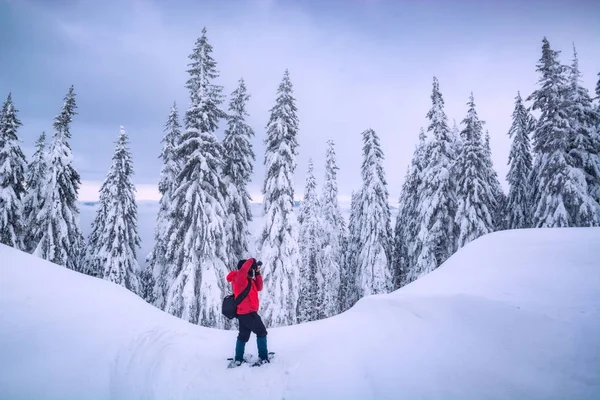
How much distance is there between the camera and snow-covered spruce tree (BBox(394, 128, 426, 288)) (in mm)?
26047

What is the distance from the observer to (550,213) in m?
17.4

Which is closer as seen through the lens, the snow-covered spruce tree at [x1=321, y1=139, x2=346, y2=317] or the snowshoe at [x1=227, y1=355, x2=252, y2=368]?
Result: the snowshoe at [x1=227, y1=355, x2=252, y2=368]

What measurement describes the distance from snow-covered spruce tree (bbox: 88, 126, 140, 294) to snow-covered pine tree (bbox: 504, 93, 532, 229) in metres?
31.6

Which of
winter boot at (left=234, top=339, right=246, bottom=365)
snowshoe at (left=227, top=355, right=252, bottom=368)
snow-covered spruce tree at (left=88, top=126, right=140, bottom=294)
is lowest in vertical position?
snowshoe at (left=227, top=355, right=252, bottom=368)

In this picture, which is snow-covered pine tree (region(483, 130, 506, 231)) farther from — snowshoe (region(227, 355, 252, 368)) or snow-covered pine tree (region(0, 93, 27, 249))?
snow-covered pine tree (region(0, 93, 27, 249))

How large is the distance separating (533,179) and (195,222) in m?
23.5

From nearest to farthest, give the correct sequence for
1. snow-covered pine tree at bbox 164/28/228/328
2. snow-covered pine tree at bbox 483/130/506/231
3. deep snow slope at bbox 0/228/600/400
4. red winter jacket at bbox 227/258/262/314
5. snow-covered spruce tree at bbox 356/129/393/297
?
deep snow slope at bbox 0/228/600/400, red winter jacket at bbox 227/258/262/314, snow-covered pine tree at bbox 164/28/228/328, snow-covered spruce tree at bbox 356/129/393/297, snow-covered pine tree at bbox 483/130/506/231

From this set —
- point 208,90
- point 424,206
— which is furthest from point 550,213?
point 208,90

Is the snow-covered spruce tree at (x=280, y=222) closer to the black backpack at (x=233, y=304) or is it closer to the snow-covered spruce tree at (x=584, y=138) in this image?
the black backpack at (x=233, y=304)

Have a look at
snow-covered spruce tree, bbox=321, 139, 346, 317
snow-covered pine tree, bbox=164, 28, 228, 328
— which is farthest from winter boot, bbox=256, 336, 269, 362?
snow-covered spruce tree, bbox=321, 139, 346, 317

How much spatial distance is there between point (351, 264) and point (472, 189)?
14678 millimetres

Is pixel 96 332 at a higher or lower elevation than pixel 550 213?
lower

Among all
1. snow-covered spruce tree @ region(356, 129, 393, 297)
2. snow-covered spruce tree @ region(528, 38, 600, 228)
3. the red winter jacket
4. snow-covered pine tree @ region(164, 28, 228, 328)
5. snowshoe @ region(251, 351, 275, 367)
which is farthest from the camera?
snow-covered spruce tree @ region(356, 129, 393, 297)

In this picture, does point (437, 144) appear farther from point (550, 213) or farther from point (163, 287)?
point (163, 287)
